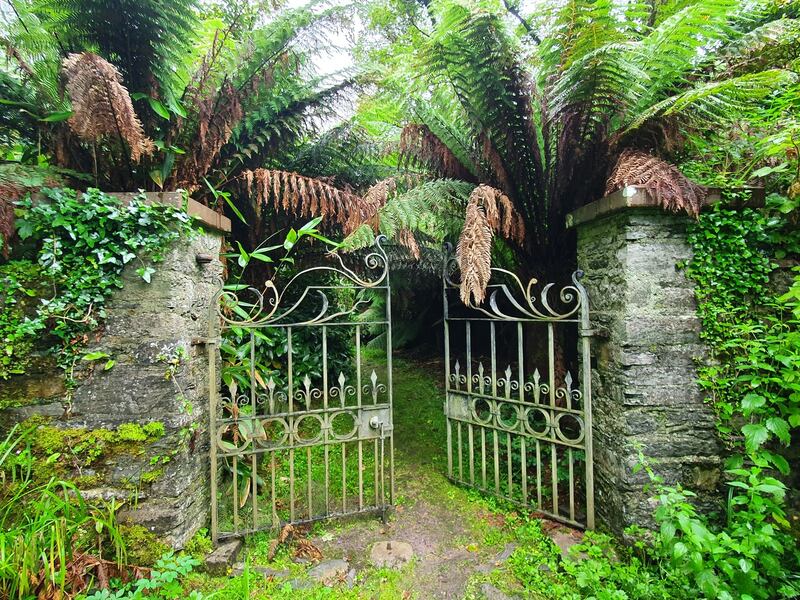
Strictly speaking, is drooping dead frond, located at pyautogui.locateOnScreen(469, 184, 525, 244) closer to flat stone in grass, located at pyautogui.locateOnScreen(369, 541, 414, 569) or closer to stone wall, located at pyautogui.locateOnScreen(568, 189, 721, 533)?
stone wall, located at pyautogui.locateOnScreen(568, 189, 721, 533)

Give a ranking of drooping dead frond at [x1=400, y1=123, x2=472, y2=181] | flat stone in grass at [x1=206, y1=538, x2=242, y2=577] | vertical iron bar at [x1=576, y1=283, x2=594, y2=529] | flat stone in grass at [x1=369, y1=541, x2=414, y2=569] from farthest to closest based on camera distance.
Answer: drooping dead frond at [x1=400, y1=123, x2=472, y2=181], vertical iron bar at [x1=576, y1=283, x2=594, y2=529], flat stone in grass at [x1=369, y1=541, x2=414, y2=569], flat stone in grass at [x1=206, y1=538, x2=242, y2=577]

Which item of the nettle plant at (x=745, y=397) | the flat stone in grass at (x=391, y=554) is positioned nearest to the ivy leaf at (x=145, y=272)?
the flat stone in grass at (x=391, y=554)

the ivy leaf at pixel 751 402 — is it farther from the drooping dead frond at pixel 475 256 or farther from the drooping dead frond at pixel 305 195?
the drooping dead frond at pixel 305 195

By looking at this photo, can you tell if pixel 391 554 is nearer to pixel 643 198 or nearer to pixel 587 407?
pixel 587 407

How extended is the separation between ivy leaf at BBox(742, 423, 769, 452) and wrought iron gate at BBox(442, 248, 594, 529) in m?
0.71

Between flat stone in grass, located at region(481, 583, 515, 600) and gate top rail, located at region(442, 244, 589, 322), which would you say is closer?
flat stone in grass, located at region(481, 583, 515, 600)

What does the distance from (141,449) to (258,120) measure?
2.34 m

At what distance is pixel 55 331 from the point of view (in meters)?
1.80

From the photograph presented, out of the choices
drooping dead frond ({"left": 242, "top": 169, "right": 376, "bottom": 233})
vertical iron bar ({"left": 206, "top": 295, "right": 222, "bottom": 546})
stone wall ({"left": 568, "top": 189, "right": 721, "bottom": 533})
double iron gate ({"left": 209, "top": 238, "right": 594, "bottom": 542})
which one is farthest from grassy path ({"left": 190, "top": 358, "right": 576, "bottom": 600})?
drooping dead frond ({"left": 242, "top": 169, "right": 376, "bottom": 233})

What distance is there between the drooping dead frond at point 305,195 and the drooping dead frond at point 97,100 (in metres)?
0.85

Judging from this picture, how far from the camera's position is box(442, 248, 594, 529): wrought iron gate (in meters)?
2.21

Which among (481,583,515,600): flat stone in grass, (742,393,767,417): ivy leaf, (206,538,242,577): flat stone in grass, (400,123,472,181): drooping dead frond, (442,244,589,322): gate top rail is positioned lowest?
(481,583,515,600): flat stone in grass

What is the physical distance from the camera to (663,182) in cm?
189

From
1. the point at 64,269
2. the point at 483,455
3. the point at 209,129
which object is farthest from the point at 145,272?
the point at 483,455
